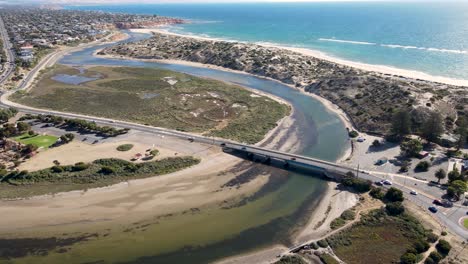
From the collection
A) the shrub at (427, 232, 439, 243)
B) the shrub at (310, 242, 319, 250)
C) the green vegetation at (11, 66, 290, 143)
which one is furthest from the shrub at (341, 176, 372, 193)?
the green vegetation at (11, 66, 290, 143)

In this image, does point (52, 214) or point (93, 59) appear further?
point (93, 59)

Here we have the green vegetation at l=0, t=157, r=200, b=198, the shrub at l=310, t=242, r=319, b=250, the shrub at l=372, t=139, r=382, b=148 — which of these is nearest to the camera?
the shrub at l=310, t=242, r=319, b=250

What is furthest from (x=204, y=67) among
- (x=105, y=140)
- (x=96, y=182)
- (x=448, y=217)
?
(x=448, y=217)

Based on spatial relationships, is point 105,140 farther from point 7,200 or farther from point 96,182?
point 7,200

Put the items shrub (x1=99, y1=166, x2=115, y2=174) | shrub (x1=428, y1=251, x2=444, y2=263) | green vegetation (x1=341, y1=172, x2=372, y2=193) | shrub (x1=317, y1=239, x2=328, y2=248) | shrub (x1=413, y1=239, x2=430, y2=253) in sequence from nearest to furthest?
1. shrub (x1=428, y1=251, x2=444, y2=263)
2. shrub (x1=413, y1=239, x2=430, y2=253)
3. shrub (x1=317, y1=239, x2=328, y2=248)
4. green vegetation (x1=341, y1=172, x2=372, y2=193)
5. shrub (x1=99, y1=166, x2=115, y2=174)

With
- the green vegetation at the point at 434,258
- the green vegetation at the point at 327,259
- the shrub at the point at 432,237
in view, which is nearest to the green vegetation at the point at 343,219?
the green vegetation at the point at 327,259

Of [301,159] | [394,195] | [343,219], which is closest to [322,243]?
[343,219]

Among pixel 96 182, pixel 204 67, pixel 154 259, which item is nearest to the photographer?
pixel 154 259

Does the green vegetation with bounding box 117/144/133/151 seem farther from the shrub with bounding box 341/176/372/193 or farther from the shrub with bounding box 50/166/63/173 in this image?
the shrub with bounding box 341/176/372/193
